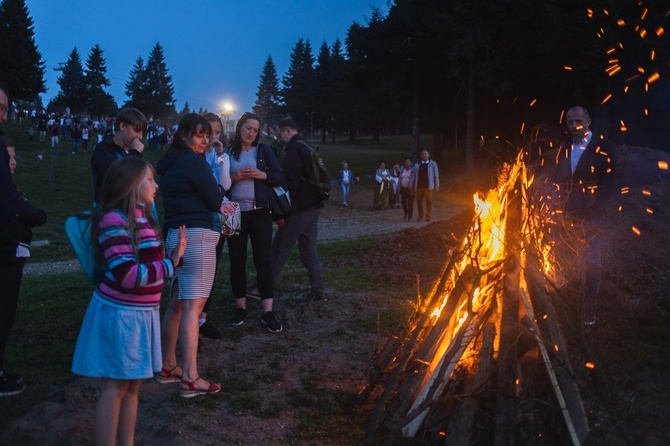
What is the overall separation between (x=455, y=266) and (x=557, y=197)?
234 cm

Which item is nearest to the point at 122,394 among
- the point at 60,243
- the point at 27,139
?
the point at 60,243

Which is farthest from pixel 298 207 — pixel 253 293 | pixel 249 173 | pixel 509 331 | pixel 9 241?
pixel 509 331

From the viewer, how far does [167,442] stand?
3824 mm

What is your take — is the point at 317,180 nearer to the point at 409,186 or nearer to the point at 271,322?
the point at 271,322

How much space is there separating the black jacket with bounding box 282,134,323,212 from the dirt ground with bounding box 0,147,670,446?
105 cm

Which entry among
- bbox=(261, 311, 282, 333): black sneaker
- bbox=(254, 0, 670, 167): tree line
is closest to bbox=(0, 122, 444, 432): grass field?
bbox=(261, 311, 282, 333): black sneaker

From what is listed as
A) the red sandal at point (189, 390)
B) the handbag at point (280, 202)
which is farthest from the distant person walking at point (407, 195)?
the red sandal at point (189, 390)

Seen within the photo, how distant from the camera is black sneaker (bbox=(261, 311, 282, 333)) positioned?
5.91 meters

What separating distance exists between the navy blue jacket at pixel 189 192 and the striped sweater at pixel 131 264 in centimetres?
101

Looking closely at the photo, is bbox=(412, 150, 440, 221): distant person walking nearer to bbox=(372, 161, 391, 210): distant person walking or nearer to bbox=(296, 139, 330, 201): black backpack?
bbox=(372, 161, 391, 210): distant person walking

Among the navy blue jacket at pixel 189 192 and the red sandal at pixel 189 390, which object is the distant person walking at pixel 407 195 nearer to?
the navy blue jacket at pixel 189 192

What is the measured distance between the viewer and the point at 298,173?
660cm

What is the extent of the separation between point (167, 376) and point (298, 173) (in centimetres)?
261

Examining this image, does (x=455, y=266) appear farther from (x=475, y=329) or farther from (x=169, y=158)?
(x=169, y=158)
